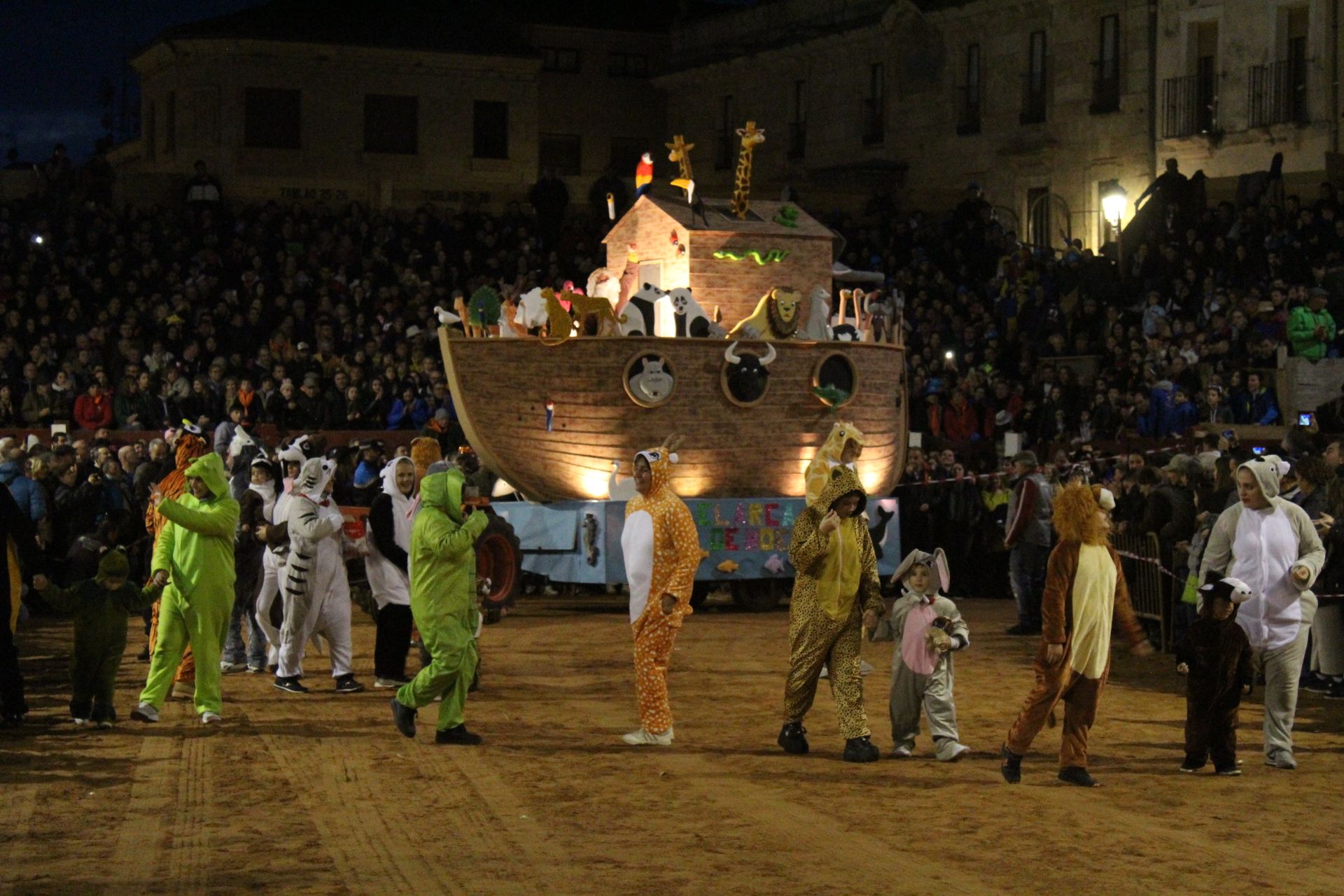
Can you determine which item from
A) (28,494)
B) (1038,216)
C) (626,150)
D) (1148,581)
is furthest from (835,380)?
(626,150)

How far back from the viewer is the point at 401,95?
42.7 m

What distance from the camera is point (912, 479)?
22156 mm

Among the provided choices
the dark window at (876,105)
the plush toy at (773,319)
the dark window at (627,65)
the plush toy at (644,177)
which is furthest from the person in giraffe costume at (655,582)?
the dark window at (627,65)

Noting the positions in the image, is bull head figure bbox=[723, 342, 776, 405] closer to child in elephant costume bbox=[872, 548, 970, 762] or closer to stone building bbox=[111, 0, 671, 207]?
child in elephant costume bbox=[872, 548, 970, 762]

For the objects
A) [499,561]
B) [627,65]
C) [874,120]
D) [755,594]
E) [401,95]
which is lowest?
[755,594]

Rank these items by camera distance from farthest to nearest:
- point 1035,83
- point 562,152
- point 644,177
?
1. point 562,152
2. point 1035,83
3. point 644,177

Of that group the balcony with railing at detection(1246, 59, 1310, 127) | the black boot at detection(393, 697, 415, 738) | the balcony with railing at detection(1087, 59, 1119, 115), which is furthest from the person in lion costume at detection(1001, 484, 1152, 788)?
the balcony with railing at detection(1087, 59, 1119, 115)

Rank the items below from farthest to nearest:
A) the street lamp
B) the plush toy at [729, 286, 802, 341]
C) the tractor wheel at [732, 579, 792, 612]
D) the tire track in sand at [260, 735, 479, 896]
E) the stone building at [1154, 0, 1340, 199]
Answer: the street lamp < the stone building at [1154, 0, 1340, 199] < the tractor wheel at [732, 579, 792, 612] < the plush toy at [729, 286, 802, 341] < the tire track in sand at [260, 735, 479, 896]

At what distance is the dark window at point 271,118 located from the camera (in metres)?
41.1

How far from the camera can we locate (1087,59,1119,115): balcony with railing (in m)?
34.6

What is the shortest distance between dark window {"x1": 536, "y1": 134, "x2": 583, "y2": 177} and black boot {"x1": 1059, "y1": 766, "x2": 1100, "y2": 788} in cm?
3679

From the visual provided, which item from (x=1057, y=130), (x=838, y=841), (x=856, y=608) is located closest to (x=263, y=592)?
(x=856, y=608)

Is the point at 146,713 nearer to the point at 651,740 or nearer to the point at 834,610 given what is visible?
the point at 651,740

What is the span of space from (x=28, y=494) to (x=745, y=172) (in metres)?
7.79
